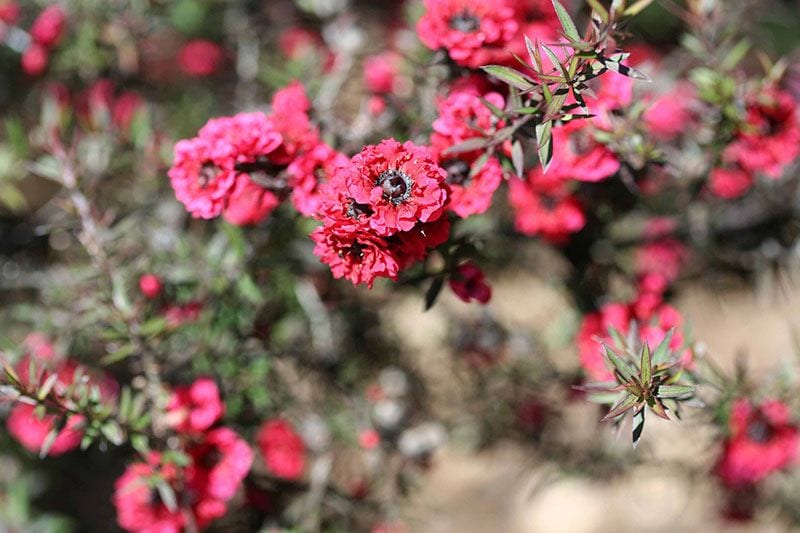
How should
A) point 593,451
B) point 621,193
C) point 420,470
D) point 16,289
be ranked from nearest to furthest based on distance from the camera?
point 621,193 < point 420,470 < point 593,451 < point 16,289

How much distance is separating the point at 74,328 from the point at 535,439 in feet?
4.07

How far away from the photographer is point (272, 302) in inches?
72.8

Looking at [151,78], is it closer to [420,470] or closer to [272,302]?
[272,302]

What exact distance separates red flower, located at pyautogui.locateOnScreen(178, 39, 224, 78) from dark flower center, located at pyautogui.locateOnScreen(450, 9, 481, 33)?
1611mm

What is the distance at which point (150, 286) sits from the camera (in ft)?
4.83

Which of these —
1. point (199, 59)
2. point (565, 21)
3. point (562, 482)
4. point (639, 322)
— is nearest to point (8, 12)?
point (199, 59)

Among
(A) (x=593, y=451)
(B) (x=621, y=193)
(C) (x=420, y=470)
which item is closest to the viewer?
(B) (x=621, y=193)

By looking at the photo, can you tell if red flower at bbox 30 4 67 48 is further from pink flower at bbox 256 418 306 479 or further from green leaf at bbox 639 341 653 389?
green leaf at bbox 639 341 653 389

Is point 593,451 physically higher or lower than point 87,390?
higher

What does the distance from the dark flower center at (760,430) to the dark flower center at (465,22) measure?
3.34ft

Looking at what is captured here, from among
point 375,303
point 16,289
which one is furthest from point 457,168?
point 16,289

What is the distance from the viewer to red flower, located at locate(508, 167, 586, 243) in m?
1.42

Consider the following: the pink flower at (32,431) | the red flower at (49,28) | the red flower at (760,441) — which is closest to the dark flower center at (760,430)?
the red flower at (760,441)

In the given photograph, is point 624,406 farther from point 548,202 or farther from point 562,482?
point 562,482
